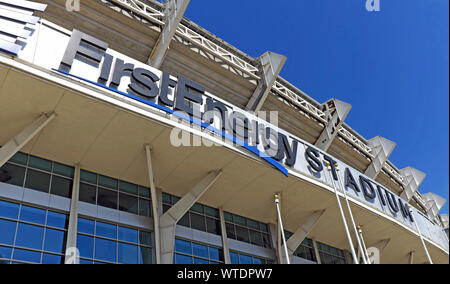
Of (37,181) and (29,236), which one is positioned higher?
(37,181)

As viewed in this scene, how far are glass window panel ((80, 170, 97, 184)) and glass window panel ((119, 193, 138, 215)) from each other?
1.34 meters

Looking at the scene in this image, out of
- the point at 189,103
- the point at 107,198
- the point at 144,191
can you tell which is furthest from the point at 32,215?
the point at 189,103

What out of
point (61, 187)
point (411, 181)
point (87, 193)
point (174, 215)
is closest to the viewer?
point (61, 187)

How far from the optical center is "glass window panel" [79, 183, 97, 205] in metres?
16.6

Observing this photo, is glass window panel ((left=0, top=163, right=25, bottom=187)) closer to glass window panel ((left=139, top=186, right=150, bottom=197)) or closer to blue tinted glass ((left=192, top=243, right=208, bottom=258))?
glass window panel ((left=139, top=186, right=150, bottom=197))

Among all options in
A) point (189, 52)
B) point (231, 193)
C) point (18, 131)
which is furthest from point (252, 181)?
point (18, 131)

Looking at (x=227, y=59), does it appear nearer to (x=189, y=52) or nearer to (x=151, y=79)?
(x=189, y=52)

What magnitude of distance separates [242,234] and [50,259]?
10067mm

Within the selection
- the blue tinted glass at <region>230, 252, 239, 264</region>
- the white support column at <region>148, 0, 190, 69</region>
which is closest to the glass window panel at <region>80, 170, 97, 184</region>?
the white support column at <region>148, 0, 190, 69</region>

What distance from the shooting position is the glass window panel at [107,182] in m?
17.5

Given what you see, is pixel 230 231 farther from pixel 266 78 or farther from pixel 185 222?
pixel 266 78

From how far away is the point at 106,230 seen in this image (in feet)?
53.5

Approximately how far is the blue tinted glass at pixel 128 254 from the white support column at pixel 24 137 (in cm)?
554

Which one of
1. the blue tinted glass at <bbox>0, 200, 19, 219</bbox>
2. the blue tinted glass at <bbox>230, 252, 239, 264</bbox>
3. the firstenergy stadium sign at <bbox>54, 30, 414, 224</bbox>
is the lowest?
the blue tinted glass at <bbox>230, 252, 239, 264</bbox>
